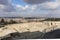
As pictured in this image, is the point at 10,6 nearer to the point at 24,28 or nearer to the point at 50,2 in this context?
the point at 24,28

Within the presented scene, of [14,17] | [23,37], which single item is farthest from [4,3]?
[23,37]

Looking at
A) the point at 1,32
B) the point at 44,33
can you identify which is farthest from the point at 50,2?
the point at 1,32

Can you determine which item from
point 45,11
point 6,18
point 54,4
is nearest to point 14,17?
point 6,18

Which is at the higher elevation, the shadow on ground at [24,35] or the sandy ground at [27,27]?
the sandy ground at [27,27]

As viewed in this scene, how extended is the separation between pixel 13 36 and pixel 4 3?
451 millimetres

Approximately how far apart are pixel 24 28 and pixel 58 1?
0.57 meters

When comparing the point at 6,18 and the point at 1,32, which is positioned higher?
the point at 6,18

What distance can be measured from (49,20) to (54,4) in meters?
0.22

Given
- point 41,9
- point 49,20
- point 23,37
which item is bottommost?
point 23,37

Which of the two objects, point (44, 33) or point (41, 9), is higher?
point (41, 9)

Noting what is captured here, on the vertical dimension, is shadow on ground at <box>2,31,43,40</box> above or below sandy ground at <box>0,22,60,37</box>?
below

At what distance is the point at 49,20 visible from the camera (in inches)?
81.5

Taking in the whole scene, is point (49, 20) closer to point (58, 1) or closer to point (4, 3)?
point (58, 1)

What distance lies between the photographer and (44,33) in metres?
2.04
